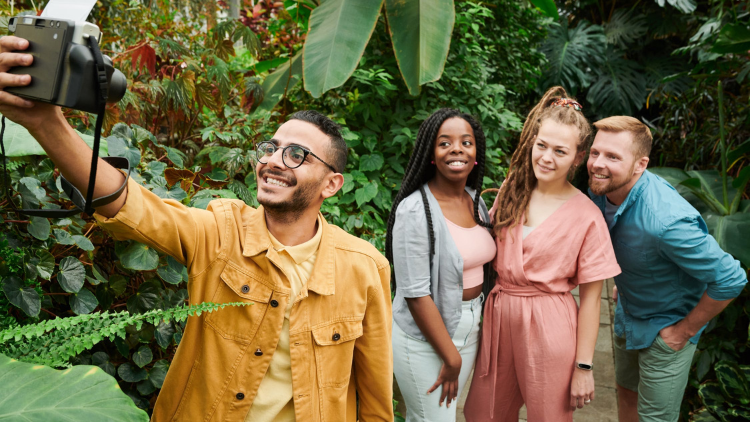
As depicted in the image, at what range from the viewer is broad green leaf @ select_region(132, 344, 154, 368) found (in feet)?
5.97

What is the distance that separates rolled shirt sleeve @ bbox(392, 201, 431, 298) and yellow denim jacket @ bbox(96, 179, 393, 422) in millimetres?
545

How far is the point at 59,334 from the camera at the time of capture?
1.00 m

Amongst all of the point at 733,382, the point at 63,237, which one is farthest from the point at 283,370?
the point at 733,382

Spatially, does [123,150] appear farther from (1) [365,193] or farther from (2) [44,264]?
(1) [365,193]

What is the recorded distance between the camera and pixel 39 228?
155 centimetres

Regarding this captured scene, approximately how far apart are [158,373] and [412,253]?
3.49ft

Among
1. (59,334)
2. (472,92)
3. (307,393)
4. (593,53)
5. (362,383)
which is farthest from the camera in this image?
(593,53)

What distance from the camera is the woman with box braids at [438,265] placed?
213 centimetres

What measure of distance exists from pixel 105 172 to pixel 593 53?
774 cm

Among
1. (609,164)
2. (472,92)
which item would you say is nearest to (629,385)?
(609,164)

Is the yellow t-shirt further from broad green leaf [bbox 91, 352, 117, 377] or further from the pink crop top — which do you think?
the pink crop top

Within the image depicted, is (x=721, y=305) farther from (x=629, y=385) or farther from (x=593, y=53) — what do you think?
(x=593, y=53)

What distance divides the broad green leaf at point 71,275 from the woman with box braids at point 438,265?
45.2 inches

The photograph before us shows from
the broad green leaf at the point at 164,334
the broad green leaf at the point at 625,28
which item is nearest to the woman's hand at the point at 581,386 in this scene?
the broad green leaf at the point at 164,334
